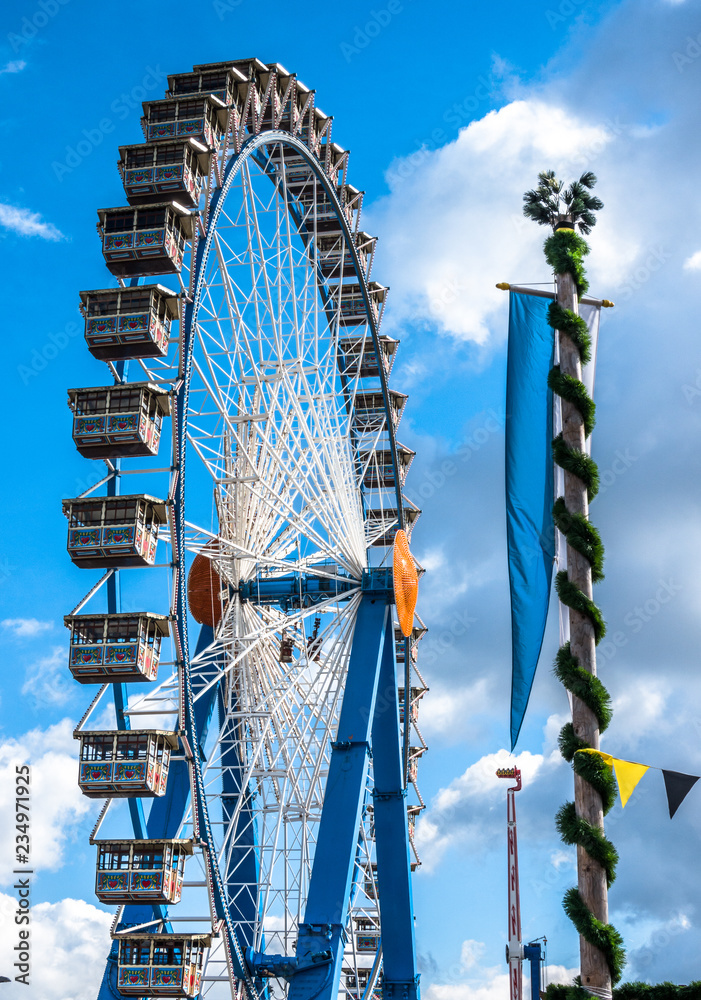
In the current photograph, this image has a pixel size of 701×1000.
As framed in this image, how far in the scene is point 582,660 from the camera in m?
9.46

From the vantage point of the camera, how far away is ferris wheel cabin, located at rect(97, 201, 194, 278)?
2069 centimetres

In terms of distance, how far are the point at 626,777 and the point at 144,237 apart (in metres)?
14.1

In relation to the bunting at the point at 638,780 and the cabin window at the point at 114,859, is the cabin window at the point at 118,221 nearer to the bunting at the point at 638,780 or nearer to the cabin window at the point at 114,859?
the cabin window at the point at 114,859

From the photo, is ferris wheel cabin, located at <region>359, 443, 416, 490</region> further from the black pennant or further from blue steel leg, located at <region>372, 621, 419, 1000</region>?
the black pennant

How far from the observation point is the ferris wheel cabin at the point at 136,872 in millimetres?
18375

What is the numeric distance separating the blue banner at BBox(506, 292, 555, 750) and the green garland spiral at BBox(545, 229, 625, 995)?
49 cm

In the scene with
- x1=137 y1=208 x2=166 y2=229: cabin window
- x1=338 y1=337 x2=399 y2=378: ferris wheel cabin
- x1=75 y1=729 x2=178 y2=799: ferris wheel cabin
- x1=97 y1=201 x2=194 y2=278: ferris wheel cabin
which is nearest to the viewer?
x1=75 y1=729 x2=178 y2=799: ferris wheel cabin

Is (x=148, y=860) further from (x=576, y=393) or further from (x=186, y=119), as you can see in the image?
(x=186, y=119)

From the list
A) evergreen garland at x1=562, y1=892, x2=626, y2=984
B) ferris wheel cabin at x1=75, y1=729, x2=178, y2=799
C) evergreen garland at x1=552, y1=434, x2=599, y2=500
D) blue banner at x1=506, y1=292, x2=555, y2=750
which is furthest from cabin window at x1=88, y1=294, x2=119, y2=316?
evergreen garland at x1=562, y1=892, x2=626, y2=984

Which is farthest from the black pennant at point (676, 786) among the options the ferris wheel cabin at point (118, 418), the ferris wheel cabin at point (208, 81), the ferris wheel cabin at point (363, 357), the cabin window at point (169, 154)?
the ferris wheel cabin at point (363, 357)

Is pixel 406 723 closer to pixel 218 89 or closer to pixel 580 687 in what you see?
pixel 218 89

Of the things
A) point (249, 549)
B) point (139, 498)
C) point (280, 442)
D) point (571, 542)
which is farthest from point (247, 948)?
point (571, 542)

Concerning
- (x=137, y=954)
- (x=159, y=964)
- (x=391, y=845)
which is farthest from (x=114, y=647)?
(x=391, y=845)

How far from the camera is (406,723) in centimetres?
2650
